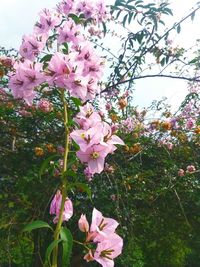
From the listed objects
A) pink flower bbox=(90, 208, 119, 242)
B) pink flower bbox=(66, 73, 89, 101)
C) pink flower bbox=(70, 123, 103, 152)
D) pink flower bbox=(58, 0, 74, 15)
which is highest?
pink flower bbox=(58, 0, 74, 15)

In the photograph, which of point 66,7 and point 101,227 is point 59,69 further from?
point 66,7

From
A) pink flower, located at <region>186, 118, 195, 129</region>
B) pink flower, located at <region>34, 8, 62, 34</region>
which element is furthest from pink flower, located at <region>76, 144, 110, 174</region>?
pink flower, located at <region>186, 118, 195, 129</region>

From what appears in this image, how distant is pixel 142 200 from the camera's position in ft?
14.6

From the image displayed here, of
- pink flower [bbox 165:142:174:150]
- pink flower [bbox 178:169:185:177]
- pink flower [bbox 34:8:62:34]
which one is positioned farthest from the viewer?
pink flower [bbox 165:142:174:150]

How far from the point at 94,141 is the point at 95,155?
0.14 feet

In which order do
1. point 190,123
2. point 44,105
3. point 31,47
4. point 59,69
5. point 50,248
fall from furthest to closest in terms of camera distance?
1. point 190,123
2. point 44,105
3. point 31,47
4. point 59,69
5. point 50,248

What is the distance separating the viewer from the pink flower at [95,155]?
1.32 metres

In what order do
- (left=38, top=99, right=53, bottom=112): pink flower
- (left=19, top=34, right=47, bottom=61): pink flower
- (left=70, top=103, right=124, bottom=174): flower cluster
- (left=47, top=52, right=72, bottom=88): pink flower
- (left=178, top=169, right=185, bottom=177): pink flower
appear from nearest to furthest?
(left=70, top=103, right=124, bottom=174): flower cluster < (left=47, top=52, right=72, bottom=88): pink flower < (left=19, top=34, right=47, bottom=61): pink flower < (left=38, top=99, right=53, bottom=112): pink flower < (left=178, top=169, right=185, bottom=177): pink flower

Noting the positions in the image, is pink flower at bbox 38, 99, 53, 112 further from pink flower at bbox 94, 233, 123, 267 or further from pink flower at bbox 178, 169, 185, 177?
pink flower at bbox 94, 233, 123, 267

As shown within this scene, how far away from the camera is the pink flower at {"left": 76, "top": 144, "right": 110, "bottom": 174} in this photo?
132cm

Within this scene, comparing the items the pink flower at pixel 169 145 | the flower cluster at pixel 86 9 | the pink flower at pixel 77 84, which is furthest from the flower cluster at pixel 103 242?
the pink flower at pixel 169 145

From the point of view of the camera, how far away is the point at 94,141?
1297 millimetres

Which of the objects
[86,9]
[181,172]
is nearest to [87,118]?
[86,9]

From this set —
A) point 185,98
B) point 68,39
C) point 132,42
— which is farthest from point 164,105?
point 68,39
